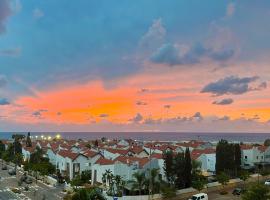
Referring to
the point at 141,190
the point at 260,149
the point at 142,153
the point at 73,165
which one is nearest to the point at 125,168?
the point at 141,190

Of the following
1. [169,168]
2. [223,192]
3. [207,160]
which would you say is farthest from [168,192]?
[207,160]

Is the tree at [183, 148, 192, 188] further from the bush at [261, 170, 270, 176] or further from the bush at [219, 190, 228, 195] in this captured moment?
the bush at [261, 170, 270, 176]

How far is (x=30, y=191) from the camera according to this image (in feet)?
262

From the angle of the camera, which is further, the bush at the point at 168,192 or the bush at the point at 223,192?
the bush at the point at 223,192

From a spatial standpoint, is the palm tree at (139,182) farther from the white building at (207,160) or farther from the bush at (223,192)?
the white building at (207,160)

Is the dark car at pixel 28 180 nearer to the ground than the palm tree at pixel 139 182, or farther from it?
nearer to the ground

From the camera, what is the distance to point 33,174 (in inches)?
3999

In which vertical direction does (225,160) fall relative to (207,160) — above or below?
above

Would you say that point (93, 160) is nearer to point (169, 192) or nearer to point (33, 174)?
point (33, 174)

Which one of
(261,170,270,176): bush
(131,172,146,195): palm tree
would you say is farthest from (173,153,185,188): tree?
(261,170,270,176): bush

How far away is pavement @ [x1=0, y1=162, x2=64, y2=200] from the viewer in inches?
2876

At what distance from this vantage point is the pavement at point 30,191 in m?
73.1

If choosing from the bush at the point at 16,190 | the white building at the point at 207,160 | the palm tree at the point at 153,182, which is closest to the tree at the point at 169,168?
the palm tree at the point at 153,182

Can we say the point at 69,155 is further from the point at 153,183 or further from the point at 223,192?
the point at 223,192
